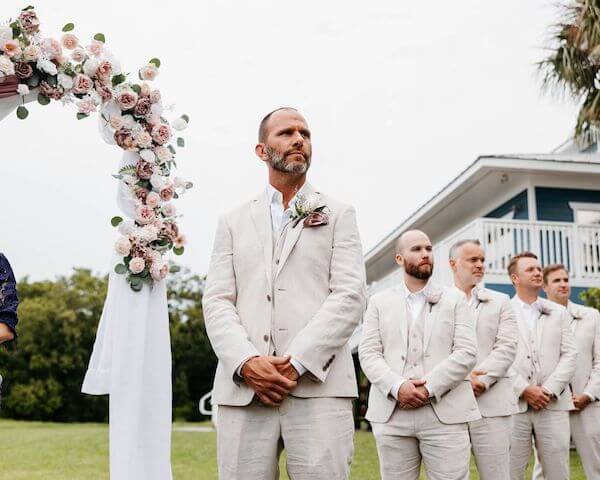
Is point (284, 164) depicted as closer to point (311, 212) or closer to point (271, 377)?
point (311, 212)

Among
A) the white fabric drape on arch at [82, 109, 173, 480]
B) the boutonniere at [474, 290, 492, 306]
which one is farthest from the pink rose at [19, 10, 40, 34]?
the boutonniere at [474, 290, 492, 306]

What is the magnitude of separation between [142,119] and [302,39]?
17.2 meters

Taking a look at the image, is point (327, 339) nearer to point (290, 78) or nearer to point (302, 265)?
point (302, 265)

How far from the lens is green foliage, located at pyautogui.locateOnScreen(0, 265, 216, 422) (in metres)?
36.4

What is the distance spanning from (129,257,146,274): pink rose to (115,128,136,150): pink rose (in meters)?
0.90

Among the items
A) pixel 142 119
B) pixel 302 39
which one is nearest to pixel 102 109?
pixel 142 119

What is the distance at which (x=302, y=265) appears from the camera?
411cm

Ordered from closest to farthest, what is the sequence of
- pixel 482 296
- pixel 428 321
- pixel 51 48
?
pixel 428 321
pixel 51 48
pixel 482 296

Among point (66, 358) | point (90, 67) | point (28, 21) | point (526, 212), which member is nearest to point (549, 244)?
point (526, 212)

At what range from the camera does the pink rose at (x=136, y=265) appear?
18.2 feet

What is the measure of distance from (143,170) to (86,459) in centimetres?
981

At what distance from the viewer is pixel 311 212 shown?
13.5ft

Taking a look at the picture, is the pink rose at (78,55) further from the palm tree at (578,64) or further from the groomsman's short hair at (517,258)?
the palm tree at (578,64)

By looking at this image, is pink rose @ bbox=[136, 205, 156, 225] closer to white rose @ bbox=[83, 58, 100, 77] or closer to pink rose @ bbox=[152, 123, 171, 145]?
pink rose @ bbox=[152, 123, 171, 145]
